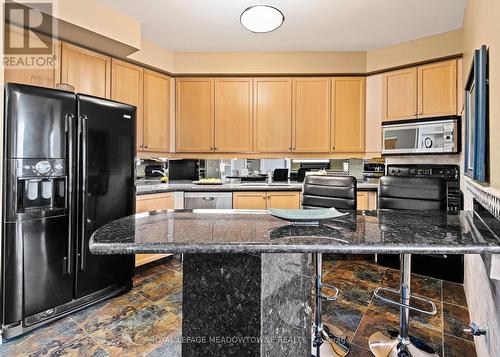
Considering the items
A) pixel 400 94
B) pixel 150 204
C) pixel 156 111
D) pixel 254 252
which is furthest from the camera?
pixel 156 111

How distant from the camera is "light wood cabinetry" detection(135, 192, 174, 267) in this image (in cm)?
290

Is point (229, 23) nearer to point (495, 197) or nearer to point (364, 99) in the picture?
point (364, 99)

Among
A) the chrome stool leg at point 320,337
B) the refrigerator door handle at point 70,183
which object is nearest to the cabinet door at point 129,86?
the refrigerator door handle at point 70,183

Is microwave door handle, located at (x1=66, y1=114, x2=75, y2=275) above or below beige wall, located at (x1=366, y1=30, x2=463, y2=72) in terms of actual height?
below

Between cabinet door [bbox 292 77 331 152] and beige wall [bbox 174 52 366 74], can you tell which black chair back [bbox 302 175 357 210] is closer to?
cabinet door [bbox 292 77 331 152]

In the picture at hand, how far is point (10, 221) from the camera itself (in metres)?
1.88

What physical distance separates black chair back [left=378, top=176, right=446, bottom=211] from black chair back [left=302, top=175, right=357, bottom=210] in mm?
256

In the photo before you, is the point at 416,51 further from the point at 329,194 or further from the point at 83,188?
the point at 83,188

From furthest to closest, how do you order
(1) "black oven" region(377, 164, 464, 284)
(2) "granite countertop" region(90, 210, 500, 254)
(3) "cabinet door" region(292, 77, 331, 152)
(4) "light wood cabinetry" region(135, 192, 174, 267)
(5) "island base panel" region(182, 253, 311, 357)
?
(3) "cabinet door" region(292, 77, 331, 152) < (4) "light wood cabinetry" region(135, 192, 174, 267) < (1) "black oven" region(377, 164, 464, 284) < (5) "island base panel" region(182, 253, 311, 357) < (2) "granite countertop" region(90, 210, 500, 254)

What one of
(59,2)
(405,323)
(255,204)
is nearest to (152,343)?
(405,323)

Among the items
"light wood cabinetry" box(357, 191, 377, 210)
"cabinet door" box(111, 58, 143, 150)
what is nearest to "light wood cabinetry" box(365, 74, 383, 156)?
"light wood cabinetry" box(357, 191, 377, 210)

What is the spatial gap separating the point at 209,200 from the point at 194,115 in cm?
119

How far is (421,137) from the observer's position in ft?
10.5

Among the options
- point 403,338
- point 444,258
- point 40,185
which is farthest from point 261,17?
point 444,258
